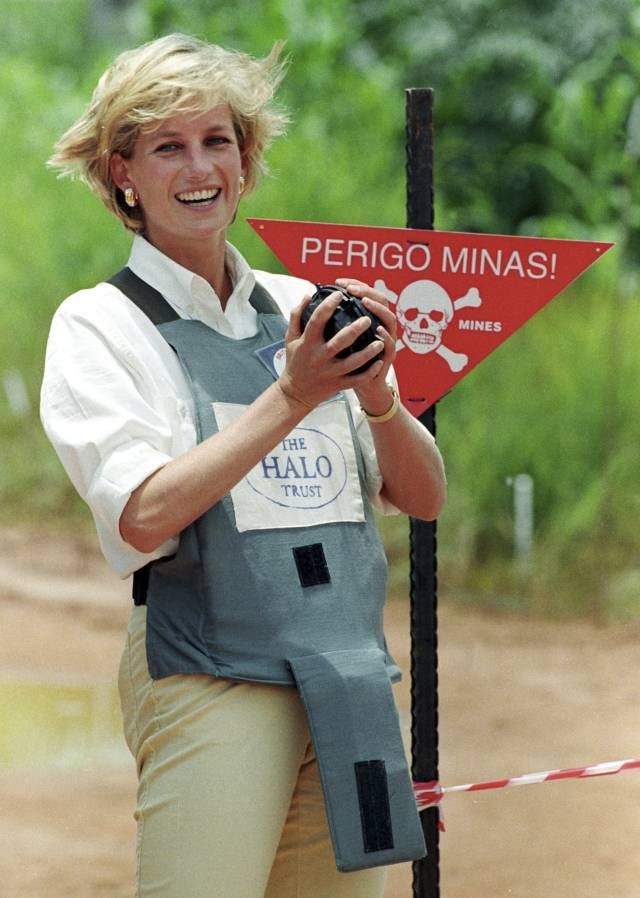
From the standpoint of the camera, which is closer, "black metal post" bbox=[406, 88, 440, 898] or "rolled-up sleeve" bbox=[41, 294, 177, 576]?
"rolled-up sleeve" bbox=[41, 294, 177, 576]

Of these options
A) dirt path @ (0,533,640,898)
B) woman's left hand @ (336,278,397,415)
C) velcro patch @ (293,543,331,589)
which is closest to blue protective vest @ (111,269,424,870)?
velcro patch @ (293,543,331,589)

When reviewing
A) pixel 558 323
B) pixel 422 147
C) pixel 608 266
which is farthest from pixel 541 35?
pixel 422 147

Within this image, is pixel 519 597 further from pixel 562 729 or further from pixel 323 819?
pixel 323 819

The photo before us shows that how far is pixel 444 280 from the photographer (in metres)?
2.08

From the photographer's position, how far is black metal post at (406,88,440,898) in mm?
2088

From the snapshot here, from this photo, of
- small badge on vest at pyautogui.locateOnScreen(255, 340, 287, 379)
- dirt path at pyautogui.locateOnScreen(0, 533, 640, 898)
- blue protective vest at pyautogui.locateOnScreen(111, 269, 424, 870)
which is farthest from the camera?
dirt path at pyautogui.locateOnScreen(0, 533, 640, 898)

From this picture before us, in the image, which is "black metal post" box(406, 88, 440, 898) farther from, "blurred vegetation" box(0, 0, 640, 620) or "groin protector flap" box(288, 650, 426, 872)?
"blurred vegetation" box(0, 0, 640, 620)

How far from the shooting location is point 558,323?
6.22 meters

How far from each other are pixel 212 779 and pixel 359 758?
165mm

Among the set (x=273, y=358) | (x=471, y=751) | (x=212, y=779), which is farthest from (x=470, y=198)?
(x=212, y=779)

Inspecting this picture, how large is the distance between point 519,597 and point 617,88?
251cm

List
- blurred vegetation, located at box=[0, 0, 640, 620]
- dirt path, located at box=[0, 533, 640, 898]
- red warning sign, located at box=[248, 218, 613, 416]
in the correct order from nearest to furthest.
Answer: red warning sign, located at box=[248, 218, 613, 416]
dirt path, located at box=[0, 533, 640, 898]
blurred vegetation, located at box=[0, 0, 640, 620]

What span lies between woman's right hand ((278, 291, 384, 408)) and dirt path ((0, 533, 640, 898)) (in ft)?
6.82

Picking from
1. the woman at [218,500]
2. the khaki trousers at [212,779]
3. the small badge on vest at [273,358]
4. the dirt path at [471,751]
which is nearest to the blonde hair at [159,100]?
the woman at [218,500]
